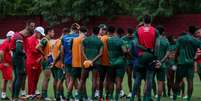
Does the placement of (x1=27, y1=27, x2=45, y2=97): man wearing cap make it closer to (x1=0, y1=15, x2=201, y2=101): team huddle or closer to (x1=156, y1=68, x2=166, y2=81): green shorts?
(x1=0, y1=15, x2=201, y2=101): team huddle

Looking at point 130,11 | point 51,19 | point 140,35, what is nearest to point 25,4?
point 51,19

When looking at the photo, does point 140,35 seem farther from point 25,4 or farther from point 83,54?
point 25,4

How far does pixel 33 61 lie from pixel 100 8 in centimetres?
2403

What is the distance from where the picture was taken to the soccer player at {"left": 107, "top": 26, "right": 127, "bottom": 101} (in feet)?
58.7

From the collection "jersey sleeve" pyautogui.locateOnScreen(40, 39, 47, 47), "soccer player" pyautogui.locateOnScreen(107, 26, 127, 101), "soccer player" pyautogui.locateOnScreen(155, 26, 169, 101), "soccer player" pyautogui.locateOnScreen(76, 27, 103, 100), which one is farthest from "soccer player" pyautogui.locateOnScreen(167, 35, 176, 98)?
"jersey sleeve" pyautogui.locateOnScreen(40, 39, 47, 47)

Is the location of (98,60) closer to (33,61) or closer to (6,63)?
(33,61)

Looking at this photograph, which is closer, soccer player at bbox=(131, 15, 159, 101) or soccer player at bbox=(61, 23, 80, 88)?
soccer player at bbox=(131, 15, 159, 101)

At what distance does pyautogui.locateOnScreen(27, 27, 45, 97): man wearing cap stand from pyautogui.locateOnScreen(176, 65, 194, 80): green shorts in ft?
14.4

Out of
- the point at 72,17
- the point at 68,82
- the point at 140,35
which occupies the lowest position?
the point at 68,82

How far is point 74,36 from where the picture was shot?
18234mm

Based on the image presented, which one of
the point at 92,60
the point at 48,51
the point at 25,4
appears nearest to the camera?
the point at 92,60

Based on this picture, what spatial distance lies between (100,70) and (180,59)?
2.35 metres

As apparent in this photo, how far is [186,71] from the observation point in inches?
732

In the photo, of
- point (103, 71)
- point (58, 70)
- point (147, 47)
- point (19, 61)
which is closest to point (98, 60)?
point (103, 71)
